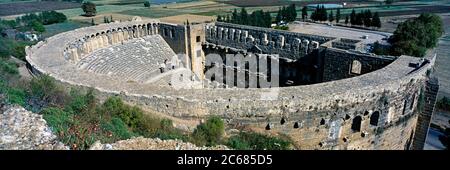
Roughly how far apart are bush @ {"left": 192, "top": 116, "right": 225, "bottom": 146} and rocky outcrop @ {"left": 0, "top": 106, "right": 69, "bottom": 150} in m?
4.46

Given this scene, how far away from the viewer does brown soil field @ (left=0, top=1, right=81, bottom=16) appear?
202ft

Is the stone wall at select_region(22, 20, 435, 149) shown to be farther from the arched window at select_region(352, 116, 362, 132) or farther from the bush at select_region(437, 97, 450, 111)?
the bush at select_region(437, 97, 450, 111)

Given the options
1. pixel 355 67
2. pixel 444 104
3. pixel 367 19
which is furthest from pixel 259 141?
pixel 367 19

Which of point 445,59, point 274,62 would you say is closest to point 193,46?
point 274,62

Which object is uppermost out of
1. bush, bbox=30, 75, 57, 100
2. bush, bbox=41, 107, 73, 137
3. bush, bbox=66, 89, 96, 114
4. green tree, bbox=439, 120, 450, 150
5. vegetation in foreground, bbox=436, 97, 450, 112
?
bush, bbox=30, 75, 57, 100

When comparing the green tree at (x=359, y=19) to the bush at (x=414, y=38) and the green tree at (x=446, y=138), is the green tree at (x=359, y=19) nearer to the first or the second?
the bush at (x=414, y=38)

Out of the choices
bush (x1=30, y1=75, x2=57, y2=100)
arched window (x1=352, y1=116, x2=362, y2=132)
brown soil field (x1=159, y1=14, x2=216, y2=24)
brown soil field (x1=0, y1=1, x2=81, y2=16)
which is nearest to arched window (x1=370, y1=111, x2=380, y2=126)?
arched window (x1=352, y1=116, x2=362, y2=132)

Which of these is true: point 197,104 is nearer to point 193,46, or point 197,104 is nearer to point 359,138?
point 359,138

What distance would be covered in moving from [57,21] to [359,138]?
47.9 metres

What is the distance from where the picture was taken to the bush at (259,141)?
12836 millimetres

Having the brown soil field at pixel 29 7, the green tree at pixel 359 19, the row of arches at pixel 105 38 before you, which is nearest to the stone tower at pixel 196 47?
the row of arches at pixel 105 38

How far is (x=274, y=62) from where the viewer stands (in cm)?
2330

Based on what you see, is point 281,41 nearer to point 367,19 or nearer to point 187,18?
point 367,19

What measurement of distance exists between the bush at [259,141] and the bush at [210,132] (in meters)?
0.52
